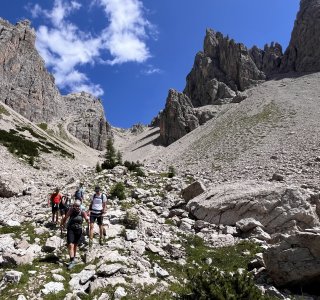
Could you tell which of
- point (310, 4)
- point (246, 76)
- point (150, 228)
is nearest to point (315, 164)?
point (150, 228)

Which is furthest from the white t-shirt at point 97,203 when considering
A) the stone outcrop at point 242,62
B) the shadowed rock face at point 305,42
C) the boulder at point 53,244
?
the shadowed rock face at point 305,42

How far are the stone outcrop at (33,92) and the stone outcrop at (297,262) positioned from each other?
116465mm

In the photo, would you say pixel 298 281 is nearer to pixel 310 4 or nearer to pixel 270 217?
pixel 270 217

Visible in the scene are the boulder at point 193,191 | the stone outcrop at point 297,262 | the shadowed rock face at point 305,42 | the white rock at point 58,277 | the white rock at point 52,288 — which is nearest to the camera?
the white rock at point 52,288

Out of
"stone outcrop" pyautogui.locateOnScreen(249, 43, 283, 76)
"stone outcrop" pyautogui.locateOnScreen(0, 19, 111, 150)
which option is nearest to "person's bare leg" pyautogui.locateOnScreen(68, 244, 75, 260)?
"stone outcrop" pyautogui.locateOnScreen(0, 19, 111, 150)

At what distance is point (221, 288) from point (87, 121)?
14541 cm

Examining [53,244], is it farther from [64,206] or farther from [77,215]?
[64,206]

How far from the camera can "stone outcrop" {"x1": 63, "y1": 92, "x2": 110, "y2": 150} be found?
14150 centimetres

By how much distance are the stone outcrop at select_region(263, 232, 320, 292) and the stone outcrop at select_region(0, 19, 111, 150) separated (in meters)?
116

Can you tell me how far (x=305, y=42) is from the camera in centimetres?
12194

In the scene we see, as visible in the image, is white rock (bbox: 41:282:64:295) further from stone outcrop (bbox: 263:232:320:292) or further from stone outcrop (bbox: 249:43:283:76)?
stone outcrop (bbox: 249:43:283:76)

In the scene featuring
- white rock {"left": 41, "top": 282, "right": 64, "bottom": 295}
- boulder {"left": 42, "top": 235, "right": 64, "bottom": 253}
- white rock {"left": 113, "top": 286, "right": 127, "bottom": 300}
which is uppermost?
boulder {"left": 42, "top": 235, "right": 64, "bottom": 253}

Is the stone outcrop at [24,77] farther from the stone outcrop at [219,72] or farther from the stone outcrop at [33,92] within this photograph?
the stone outcrop at [219,72]

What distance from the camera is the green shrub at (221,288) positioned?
8578 millimetres
